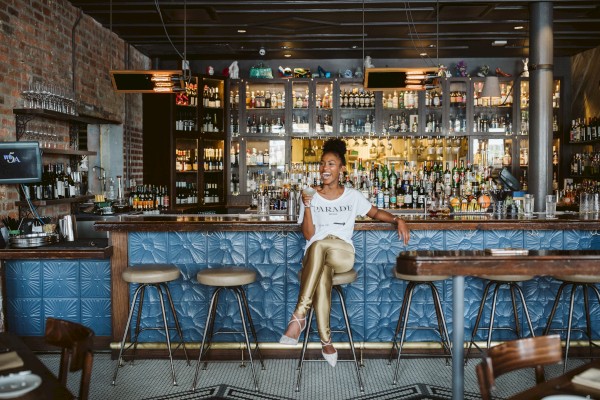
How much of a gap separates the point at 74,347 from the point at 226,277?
6.60 ft

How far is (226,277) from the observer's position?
4.09 metres

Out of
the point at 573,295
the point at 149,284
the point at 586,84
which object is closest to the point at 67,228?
the point at 149,284

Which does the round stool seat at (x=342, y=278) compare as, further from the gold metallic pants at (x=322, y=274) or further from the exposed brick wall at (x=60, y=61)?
the exposed brick wall at (x=60, y=61)

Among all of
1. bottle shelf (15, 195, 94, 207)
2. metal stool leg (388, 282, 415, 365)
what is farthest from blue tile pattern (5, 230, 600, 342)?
bottle shelf (15, 195, 94, 207)

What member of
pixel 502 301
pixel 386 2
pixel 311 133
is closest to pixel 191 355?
pixel 502 301

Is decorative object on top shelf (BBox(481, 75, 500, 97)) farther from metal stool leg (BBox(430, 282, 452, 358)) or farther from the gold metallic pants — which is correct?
the gold metallic pants

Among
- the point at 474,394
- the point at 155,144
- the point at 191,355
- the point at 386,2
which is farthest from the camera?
the point at 155,144

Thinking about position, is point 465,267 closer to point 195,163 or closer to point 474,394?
point 474,394

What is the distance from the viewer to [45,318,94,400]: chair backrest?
2.07 meters

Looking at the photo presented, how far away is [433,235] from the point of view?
4777 millimetres

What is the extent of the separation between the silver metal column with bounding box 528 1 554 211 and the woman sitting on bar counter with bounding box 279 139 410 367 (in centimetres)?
268

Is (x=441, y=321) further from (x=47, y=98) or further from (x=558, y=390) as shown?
(x=47, y=98)

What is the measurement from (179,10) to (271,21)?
1.17m

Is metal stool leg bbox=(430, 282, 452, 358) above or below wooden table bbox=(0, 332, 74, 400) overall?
below
